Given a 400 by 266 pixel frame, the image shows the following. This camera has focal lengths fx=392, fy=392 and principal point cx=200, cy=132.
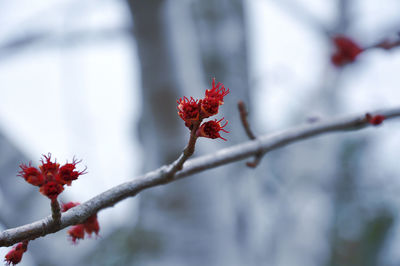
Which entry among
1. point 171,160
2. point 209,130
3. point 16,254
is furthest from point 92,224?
point 171,160

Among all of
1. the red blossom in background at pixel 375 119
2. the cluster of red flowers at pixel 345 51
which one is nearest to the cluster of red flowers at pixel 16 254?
the red blossom in background at pixel 375 119

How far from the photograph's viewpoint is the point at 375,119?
40.4 inches

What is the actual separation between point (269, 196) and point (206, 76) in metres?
0.99

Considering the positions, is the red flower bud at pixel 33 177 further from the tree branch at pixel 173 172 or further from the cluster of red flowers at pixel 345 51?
the cluster of red flowers at pixel 345 51

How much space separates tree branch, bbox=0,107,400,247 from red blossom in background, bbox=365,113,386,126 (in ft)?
0.06

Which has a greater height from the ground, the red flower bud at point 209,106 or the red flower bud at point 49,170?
the red flower bud at point 209,106

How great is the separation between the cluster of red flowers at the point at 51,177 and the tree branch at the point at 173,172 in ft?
0.15

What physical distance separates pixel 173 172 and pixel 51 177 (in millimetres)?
223

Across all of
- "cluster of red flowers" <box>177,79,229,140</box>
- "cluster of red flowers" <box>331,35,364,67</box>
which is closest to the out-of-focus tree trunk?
"cluster of red flowers" <box>331,35,364,67</box>

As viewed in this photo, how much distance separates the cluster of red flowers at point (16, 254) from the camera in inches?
25.2

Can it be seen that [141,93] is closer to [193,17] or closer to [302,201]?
[193,17]

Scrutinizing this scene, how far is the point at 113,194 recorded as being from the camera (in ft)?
2.31

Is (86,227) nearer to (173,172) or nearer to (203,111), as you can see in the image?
(173,172)

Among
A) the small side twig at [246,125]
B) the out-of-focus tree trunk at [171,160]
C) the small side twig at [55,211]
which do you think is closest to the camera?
the small side twig at [55,211]
